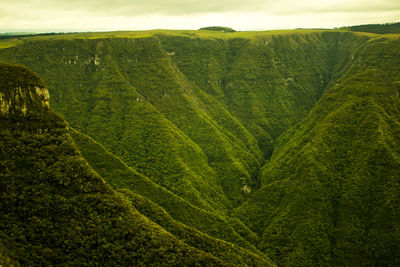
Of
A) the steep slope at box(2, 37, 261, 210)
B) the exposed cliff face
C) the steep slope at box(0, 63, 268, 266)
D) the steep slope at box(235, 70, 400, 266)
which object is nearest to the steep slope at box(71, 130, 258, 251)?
the steep slope at box(2, 37, 261, 210)

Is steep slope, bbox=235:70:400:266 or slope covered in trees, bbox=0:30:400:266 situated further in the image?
slope covered in trees, bbox=0:30:400:266

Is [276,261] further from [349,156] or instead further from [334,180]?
[349,156]

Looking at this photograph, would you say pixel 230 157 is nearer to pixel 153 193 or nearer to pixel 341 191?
pixel 341 191

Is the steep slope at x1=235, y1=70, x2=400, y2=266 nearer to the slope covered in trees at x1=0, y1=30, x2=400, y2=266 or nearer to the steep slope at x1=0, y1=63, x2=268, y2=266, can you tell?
the slope covered in trees at x1=0, y1=30, x2=400, y2=266

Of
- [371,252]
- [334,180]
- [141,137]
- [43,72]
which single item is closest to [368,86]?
[334,180]

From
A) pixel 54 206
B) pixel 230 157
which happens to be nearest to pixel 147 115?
pixel 230 157

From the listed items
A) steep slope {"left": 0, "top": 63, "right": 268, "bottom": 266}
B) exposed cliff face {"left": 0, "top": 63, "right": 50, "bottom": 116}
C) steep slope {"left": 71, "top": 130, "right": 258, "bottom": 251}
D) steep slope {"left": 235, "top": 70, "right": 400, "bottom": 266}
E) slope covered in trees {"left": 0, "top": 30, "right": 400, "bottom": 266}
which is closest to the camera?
steep slope {"left": 0, "top": 63, "right": 268, "bottom": 266}

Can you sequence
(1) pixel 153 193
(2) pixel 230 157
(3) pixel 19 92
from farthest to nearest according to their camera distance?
(2) pixel 230 157, (1) pixel 153 193, (3) pixel 19 92

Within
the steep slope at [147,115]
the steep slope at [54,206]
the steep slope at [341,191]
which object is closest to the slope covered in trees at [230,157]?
the steep slope at [341,191]
